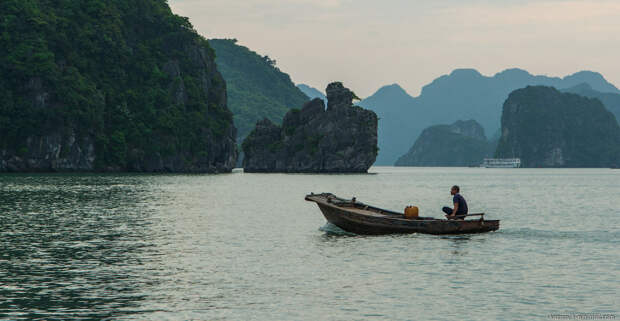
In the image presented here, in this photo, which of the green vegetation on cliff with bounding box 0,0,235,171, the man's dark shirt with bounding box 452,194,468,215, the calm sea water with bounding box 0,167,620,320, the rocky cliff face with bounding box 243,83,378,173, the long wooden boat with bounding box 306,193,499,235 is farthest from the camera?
the rocky cliff face with bounding box 243,83,378,173

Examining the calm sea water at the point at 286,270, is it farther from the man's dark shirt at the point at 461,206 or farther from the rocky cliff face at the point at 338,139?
the rocky cliff face at the point at 338,139

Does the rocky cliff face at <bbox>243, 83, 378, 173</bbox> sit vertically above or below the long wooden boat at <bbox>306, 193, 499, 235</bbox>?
above

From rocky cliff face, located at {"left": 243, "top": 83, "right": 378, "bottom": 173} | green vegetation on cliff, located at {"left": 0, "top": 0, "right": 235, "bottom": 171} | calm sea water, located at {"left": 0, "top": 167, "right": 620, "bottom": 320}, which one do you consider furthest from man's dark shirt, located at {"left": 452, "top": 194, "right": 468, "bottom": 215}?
rocky cliff face, located at {"left": 243, "top": 83, "right": 378, "bottom": 173}

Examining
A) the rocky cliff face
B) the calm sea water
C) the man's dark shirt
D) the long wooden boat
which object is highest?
the rocky cliff face

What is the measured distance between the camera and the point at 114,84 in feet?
485

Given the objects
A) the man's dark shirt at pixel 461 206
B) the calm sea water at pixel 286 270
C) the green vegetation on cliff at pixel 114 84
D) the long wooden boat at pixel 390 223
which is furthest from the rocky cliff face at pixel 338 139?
the man's dark shirt at pixel 461 206

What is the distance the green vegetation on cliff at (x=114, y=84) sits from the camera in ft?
411

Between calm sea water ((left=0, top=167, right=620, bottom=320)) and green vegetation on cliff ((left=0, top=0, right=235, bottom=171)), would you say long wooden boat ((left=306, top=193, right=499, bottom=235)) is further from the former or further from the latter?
green vegetation on cliff ((left=0, top=0, right=235, bottom=171))

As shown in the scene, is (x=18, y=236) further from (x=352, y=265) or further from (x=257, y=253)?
(x=352, y=265)

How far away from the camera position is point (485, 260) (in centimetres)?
2709

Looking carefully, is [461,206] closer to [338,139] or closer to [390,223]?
[390,223]

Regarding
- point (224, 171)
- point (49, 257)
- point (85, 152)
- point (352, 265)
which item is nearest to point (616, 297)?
point (352, 265)

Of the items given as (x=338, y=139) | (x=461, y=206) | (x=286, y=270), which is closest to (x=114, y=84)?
(x=338, y=139)

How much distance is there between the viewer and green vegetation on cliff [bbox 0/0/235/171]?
125 metres
